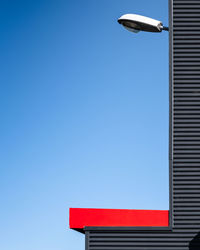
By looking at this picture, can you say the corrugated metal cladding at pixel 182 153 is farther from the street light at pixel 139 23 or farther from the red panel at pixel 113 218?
the street light at pixel 139 23

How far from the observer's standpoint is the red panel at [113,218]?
1191cm

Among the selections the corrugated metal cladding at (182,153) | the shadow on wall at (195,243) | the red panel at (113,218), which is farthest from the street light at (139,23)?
the shadow on wall at (195,243)

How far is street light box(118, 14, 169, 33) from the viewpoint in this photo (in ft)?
38.3

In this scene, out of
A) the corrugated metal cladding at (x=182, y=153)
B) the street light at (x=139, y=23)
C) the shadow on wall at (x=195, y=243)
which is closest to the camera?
the street light at (x=139, y=23)

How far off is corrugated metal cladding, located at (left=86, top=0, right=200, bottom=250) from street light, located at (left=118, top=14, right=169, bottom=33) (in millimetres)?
1285

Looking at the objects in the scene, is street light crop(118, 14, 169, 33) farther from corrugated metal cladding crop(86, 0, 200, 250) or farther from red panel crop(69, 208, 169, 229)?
red panel crop(69, 208, 169, 229)

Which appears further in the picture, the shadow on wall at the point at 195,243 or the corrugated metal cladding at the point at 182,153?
the corrugated metal cladding at the point at 182,153

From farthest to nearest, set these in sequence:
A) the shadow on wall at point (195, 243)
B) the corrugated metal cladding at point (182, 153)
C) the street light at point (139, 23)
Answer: the corrugated metal cladding at point (182, 153)
the shadow on wall at point (195, 243)
the street light at point (139, 23)

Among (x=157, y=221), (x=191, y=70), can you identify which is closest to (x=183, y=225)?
(x=157, y=221)

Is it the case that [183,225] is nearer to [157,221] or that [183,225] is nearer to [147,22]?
[157,221]

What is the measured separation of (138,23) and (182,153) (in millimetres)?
3117

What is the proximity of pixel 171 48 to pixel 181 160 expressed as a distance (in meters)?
2.72

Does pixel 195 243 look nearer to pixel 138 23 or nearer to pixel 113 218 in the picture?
pixel 113 218

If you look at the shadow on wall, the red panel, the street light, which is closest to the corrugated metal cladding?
the shadow on wall
